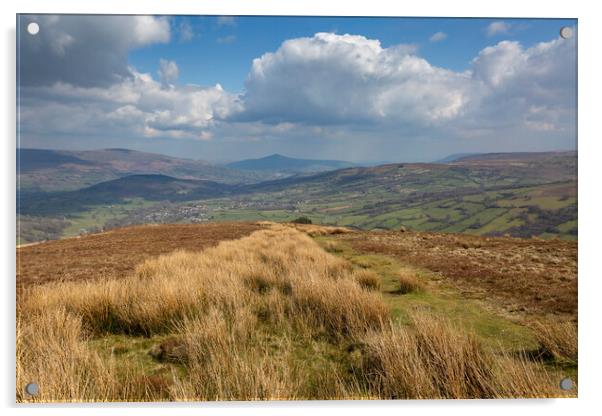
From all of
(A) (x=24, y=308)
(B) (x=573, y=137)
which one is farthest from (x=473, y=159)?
(A) (x=24, y=308)

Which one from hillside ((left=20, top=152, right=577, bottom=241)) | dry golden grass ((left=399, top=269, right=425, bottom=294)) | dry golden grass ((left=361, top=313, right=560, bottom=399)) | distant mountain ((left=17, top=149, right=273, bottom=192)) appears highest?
distant mountain ((left=17, top=149, right=273, bottom=192))

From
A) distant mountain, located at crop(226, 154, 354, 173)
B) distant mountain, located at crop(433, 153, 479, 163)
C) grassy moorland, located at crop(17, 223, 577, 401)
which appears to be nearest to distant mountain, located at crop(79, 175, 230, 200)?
distant mountain, located at crop(226, 154, 354, 173)

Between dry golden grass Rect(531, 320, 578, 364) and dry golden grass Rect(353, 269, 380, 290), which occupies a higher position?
dry golden grass Rect(353, 269, 380, 290)

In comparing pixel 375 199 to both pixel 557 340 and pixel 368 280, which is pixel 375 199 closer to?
pixel 368 280

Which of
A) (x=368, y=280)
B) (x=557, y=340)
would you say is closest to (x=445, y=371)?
(x=557, y=340)

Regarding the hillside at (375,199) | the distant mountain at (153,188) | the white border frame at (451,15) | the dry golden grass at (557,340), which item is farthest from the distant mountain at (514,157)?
the distant mountain at (153,188)

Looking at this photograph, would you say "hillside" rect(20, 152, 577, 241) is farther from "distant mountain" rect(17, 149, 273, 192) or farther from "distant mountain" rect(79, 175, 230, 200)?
"distant mountain" rect(17, 149, 273, 192)

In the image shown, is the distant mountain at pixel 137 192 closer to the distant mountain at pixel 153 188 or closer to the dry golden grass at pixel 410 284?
the distant mountain at pixel 153 188
